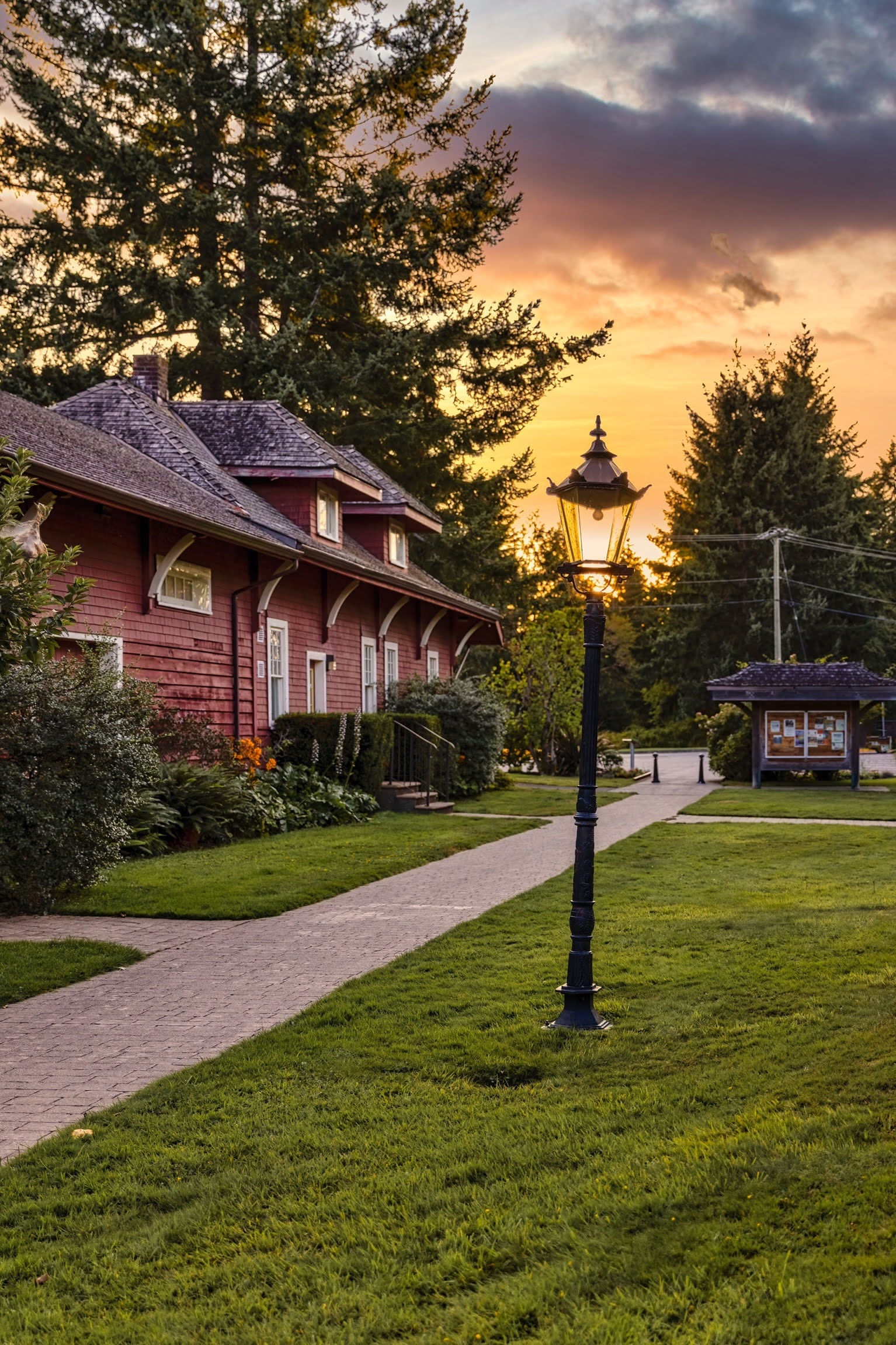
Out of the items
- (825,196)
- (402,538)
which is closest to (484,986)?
(825,196)

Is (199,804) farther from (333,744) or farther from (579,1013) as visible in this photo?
(579,1013)

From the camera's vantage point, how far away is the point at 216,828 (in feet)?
52.5

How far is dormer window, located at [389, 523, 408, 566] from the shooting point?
29.1 metres

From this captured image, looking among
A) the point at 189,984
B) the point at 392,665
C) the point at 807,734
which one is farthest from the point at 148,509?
the point at 807,734

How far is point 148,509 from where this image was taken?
49.9 ft

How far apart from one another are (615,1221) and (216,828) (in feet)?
40.6

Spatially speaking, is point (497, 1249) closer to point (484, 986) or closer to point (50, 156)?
point (484, 986)

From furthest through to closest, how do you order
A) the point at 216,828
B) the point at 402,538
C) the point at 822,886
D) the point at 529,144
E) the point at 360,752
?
the point at 529,144 → the point at 402,538 → the point at 360,752 → the point at 216,828 → the point at 822,886

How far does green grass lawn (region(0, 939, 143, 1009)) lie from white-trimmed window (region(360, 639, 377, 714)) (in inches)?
650

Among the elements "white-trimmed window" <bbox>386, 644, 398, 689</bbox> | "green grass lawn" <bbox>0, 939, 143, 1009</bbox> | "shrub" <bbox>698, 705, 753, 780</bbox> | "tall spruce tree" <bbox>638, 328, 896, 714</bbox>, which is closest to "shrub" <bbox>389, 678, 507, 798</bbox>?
"white-trimmed window" <bbox>386, 644, 398, 689</bbox>

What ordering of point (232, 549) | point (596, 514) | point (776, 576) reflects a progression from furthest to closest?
point (776, 576)
point (232, 549)
point (596, 514)

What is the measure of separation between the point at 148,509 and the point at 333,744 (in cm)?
692

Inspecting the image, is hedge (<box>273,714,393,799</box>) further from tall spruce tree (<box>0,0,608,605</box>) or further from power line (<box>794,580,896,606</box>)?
power line (<box>794,580,896,606</box>)

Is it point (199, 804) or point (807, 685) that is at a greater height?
point (807, 685)
